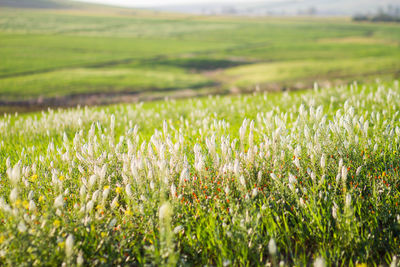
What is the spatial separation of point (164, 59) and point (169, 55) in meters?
4.87

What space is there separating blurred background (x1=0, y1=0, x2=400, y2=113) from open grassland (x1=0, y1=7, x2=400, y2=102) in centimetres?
18

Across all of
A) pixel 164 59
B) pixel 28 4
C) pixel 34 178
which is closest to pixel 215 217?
pixel 34 178

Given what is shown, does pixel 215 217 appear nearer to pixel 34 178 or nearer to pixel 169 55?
pixel 34 178

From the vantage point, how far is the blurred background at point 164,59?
3838 cm

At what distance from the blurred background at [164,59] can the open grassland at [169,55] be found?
0.18 meters

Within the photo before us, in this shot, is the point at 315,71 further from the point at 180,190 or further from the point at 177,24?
the point at 177,24

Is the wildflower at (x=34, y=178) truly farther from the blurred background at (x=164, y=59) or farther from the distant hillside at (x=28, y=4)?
the distant hillside at (x=28, y=4)

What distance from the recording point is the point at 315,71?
50156 mm

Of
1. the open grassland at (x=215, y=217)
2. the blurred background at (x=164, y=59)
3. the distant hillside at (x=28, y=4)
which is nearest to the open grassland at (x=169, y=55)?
the blurred background at (x=164, y=59)

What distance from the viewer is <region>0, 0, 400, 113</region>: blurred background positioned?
38.4 m

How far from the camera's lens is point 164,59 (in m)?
67.3

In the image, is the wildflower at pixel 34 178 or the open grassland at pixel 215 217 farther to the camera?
the wildflower at pixel 34 178

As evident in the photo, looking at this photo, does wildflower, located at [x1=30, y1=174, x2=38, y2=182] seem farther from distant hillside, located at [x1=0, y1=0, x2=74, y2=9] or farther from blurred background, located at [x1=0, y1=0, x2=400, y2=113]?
distant hillside, located at [x1=0, y1=0, x2=74, y2=9]

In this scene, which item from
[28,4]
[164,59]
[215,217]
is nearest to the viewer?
[215,217]
